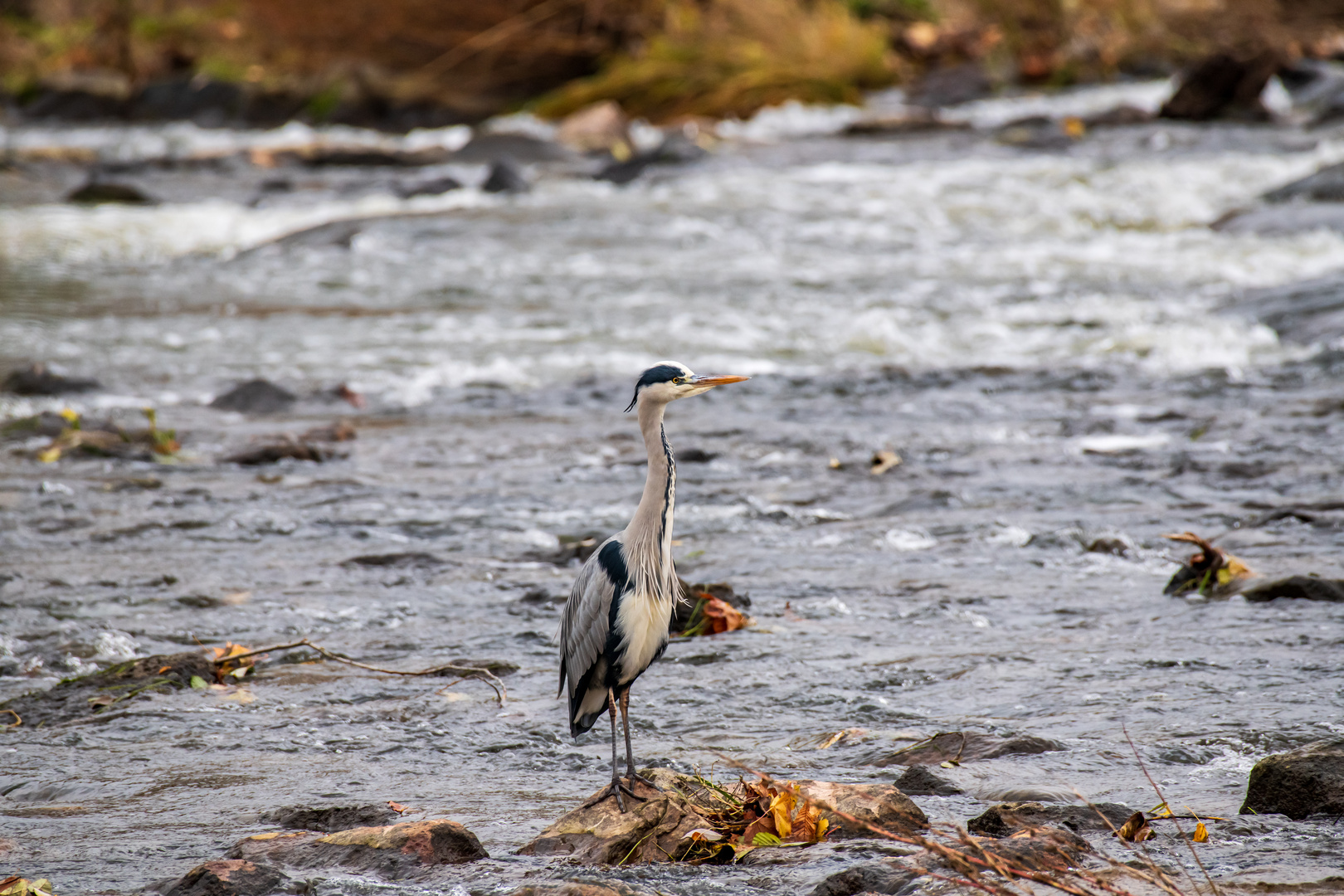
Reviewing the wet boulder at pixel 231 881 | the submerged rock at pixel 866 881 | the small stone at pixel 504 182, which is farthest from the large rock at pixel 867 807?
the small stone at pixel 504 182

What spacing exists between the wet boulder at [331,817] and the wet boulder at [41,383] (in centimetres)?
509

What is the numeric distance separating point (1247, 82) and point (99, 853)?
15570mm

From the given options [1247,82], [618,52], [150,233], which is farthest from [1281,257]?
[618,52]

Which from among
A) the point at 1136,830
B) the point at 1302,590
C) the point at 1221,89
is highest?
the point at 1221,89

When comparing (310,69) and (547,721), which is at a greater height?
(310,69)

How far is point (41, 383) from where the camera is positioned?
7.19 meters

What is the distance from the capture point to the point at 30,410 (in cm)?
687

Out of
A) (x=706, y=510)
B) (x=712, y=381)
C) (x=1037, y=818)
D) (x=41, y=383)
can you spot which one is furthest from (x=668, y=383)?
(x=41, y=383)

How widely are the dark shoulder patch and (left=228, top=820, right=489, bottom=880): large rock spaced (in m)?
0.56

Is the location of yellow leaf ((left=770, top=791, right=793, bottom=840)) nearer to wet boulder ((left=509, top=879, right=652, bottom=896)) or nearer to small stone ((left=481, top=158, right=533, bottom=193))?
wet boulder ((left=509, top=879, right=652, bottom=896))

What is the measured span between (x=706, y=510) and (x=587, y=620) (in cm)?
256

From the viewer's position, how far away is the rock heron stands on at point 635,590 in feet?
8.77

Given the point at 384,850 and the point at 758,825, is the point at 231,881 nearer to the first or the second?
the point at 384,850

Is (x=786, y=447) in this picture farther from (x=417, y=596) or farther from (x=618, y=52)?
(x=618, y=52)
